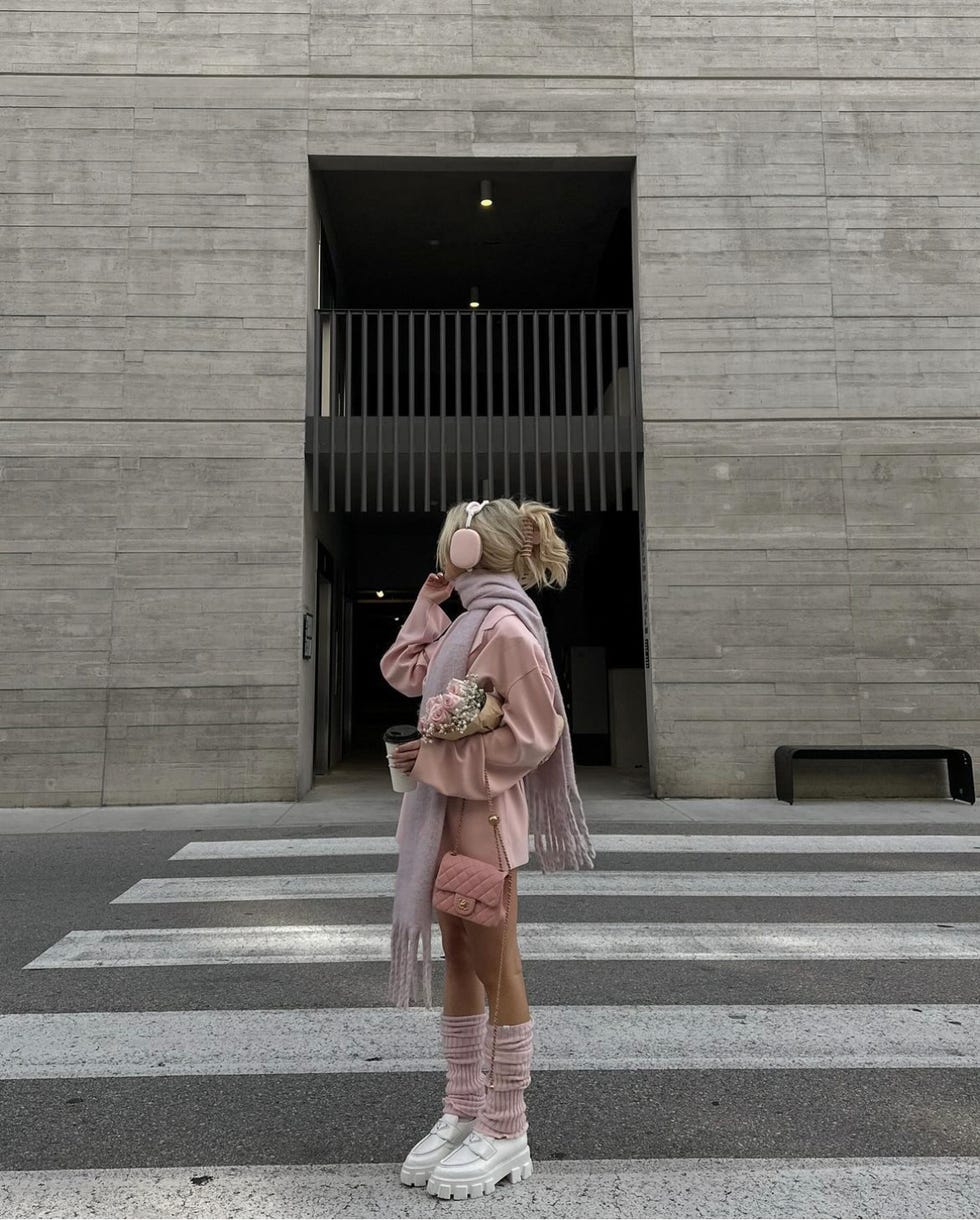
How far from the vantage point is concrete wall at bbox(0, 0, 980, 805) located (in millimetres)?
9281

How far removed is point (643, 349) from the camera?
995 cm

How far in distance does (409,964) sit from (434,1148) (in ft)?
1.55

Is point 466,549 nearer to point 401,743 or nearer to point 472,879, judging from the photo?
point 401,743

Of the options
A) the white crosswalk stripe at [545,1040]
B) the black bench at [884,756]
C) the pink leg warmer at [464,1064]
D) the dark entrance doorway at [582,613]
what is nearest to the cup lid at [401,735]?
the pink leg warmer at [464,1064]

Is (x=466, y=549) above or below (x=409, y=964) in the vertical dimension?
above

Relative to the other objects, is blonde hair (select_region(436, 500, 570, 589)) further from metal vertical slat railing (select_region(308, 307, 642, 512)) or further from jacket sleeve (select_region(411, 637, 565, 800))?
metal vertical slat railing (select_region(308, 307, 642, 512))

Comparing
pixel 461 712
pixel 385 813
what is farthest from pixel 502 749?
pixel 385 813

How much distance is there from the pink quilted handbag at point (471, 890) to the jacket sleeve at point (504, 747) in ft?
0.16

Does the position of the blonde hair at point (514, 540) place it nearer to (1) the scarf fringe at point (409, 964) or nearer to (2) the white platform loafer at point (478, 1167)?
(1) the scarf fringe at point (409, 964)

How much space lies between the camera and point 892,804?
9.02m

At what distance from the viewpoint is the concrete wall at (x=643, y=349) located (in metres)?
9.28

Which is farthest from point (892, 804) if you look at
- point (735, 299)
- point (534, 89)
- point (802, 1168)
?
point (534, 89)

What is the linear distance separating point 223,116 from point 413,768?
10590 mm

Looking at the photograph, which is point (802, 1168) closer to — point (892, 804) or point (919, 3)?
point (892, 804)
